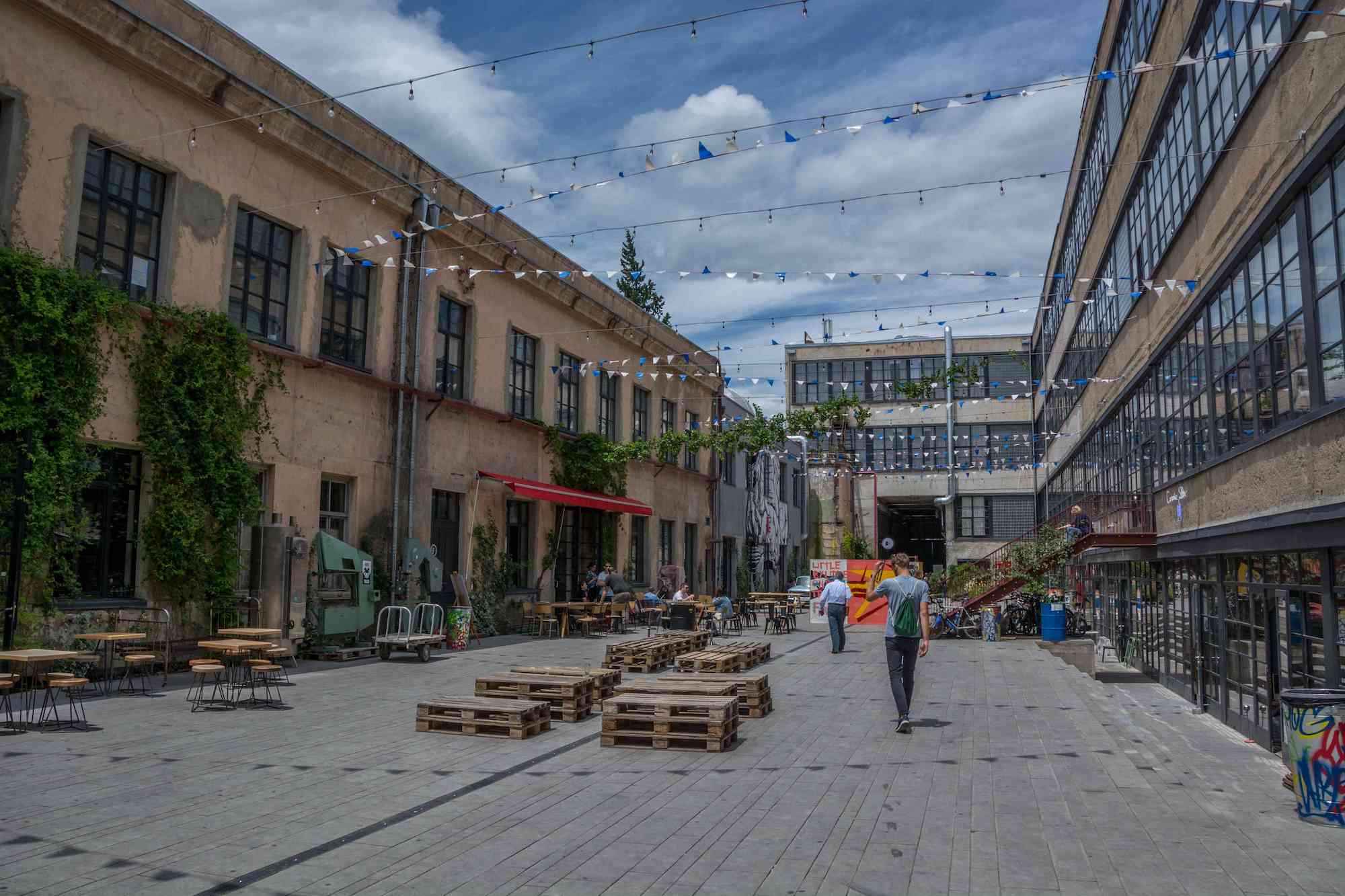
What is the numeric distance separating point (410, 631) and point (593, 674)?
6065 mm

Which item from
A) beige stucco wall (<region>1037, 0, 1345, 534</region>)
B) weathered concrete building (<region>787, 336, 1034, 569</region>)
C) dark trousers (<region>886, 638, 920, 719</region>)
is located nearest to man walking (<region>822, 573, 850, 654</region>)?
beige stucco wall (<region>1037, 0, 1345, 534</region>)

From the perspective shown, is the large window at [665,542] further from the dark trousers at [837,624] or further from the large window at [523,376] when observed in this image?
the dark trousers at [837,624]

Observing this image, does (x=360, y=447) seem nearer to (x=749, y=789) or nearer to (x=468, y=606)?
(x=468, y=606)

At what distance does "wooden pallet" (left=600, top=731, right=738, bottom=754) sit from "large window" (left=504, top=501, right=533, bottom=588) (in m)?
14.3

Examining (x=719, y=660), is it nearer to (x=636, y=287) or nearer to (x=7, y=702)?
(x=7, y=702)

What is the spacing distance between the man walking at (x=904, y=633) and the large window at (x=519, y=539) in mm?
14323

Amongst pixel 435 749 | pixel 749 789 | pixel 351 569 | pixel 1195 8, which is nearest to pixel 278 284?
pixel 351 569

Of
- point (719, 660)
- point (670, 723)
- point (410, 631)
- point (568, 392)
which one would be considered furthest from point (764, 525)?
point (670, 723)

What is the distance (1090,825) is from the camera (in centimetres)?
668

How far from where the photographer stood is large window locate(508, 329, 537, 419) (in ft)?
79.4

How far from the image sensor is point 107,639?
11.9 meters

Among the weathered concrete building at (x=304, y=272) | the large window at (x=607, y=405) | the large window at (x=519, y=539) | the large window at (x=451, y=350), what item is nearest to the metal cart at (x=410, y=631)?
the weathered concrete building at (x=304, y=272)

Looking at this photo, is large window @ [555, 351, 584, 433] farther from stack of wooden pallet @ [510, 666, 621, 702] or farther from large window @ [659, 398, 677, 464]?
stack of wooden pallet @ [510, 666, 621, 702]

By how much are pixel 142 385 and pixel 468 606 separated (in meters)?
8.11
